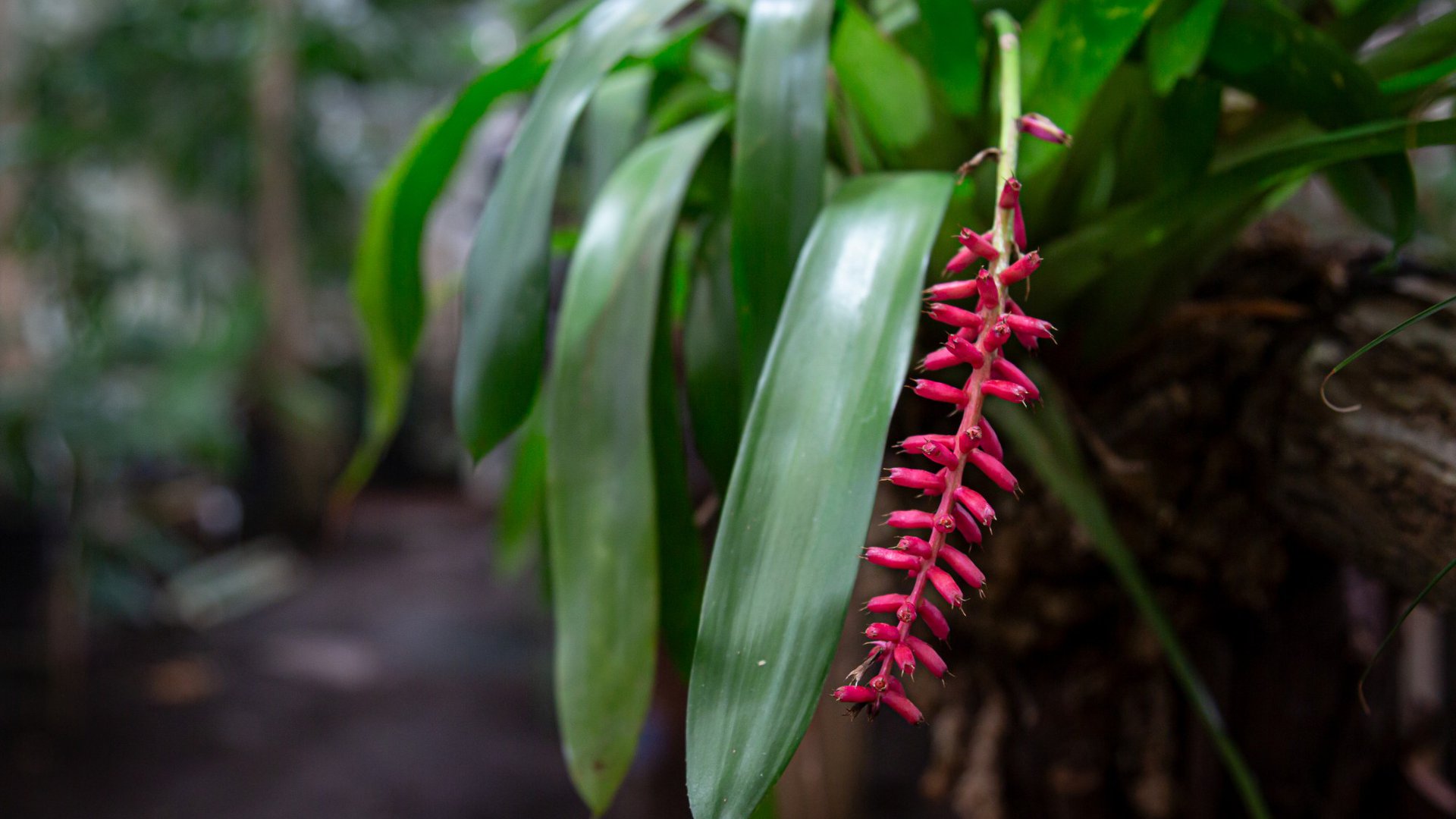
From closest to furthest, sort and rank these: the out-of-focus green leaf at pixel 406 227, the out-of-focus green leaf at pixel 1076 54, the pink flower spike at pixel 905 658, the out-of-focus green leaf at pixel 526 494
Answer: the pink flower spike at pixel 905 658 < the out-of-focus green leaf at pixel 1076 54 < the out-of-focus green leaf at pixel 406 227 < the out-of-focus green leaf at pixel 526 494

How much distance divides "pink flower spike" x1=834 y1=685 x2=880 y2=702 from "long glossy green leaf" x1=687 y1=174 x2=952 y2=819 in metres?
0.03

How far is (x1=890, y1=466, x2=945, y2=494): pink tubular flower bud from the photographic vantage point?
0.67 ft

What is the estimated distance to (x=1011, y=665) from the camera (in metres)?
0.56

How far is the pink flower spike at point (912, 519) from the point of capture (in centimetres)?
20

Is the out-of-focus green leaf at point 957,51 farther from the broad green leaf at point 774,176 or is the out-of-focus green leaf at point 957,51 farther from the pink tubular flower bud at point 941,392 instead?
the pink tubular flower bud at point 941,392

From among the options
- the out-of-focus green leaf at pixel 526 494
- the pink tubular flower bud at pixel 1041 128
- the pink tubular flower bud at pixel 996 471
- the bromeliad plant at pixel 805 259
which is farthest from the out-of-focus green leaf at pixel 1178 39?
the out-of-focus green leaf at pixel 526 494

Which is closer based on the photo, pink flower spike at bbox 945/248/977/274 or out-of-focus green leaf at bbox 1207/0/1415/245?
pink flower spike at bbox 945/248/977/274

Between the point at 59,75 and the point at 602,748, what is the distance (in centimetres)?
303

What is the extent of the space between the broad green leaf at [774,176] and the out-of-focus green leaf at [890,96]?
0.04 metres

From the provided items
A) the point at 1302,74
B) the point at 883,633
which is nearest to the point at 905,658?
the point at 883,633

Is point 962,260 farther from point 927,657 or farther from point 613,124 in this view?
point 613,124

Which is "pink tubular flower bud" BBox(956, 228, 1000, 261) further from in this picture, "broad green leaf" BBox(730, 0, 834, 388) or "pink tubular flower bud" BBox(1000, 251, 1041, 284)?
"broad green leaf" BBox(730, 0, 834, 388)

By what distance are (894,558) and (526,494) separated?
510 millimetres

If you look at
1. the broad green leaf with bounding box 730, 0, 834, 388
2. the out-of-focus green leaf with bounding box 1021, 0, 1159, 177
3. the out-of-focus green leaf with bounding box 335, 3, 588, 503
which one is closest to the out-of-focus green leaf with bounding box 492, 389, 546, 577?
the out-of-focus green leaf with bounding box 335, 3, 588, 503
